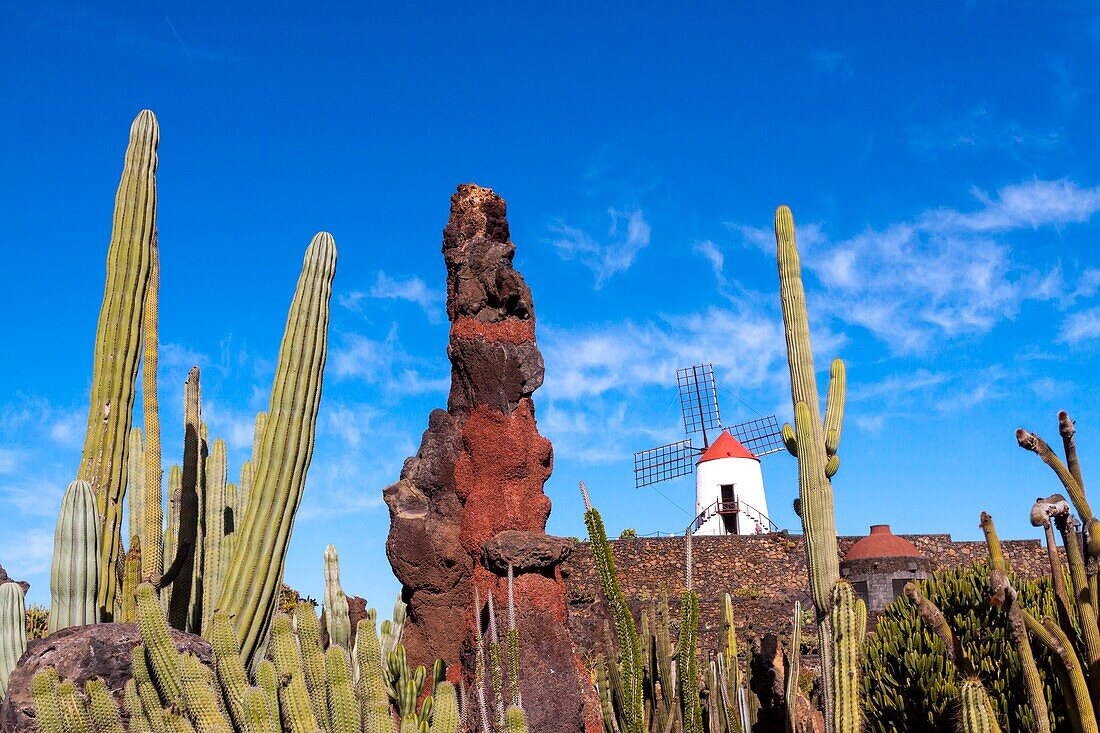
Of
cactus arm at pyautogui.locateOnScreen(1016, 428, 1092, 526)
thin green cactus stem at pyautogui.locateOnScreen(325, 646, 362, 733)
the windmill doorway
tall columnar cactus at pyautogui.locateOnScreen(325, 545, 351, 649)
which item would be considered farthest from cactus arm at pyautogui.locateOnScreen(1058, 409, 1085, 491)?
the windmill doorway

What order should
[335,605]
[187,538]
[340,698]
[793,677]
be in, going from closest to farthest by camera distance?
1. [340,698]
2. [187,538]
3. [793,677]
4. [335,605]

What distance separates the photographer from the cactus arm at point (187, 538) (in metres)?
5.67

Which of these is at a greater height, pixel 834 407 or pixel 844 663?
pixel 834 407

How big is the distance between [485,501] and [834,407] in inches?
196

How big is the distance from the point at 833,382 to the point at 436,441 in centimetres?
548

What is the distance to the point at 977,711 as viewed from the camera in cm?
512

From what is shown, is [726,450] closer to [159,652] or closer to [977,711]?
[977,711]

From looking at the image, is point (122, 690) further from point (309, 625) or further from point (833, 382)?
point (833, 382)

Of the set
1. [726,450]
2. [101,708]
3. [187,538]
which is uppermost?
[726,450]

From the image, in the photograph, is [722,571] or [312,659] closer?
[312,659]

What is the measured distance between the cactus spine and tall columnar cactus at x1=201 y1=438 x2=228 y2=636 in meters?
3.64

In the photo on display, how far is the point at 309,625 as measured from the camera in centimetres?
416

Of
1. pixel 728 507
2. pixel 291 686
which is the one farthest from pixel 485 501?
pixel 728 507

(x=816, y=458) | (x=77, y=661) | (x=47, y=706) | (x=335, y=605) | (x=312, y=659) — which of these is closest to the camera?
(x=47, y=706)
